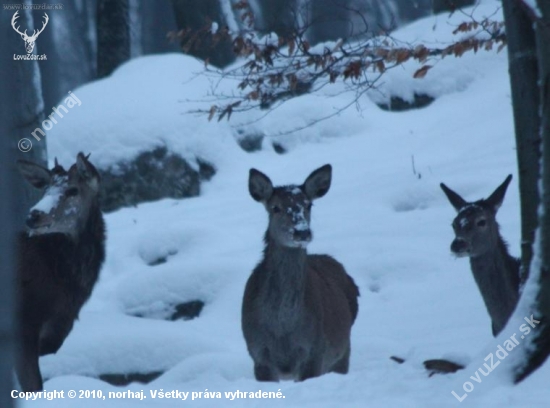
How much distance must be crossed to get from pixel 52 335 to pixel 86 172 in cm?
142

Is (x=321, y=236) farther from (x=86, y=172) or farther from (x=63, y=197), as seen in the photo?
(x=63, y=197)

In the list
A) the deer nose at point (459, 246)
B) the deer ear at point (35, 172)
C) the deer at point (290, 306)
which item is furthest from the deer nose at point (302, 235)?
the deer ear at point (35, 172)

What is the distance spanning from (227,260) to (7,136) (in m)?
10.3

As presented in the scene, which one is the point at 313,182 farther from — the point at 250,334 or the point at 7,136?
the point at 7,136

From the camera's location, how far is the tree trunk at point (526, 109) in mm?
5680

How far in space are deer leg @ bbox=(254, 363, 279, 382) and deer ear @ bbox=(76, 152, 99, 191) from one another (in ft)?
6.82

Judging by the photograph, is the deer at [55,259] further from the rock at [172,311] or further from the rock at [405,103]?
the rock at [405,103]

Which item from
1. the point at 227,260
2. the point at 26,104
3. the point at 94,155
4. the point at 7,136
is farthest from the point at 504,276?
the point at 94,155

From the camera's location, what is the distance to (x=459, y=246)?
771 cm

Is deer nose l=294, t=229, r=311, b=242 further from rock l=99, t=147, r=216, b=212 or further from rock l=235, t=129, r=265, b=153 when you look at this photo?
rock l=235, t=129, r=265, b=153

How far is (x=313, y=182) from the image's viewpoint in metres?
7.83

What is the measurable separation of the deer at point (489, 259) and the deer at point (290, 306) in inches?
49.6

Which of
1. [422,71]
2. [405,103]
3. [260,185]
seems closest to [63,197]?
[260,185]

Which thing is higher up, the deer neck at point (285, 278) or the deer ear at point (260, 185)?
the deer ear at point (260, 185)
